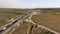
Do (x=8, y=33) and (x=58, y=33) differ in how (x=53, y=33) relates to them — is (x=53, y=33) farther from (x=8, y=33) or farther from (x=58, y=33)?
(x=8, y=33)

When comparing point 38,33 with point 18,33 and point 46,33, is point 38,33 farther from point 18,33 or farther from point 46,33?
point 18,33

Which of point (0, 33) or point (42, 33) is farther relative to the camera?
point (42, 33)

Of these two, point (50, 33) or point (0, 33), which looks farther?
point (50, 33)

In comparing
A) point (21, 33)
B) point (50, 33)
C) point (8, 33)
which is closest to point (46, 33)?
point (50, 33)

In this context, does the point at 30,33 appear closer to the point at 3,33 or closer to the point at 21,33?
the point at 21,33

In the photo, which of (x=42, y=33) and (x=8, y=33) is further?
(x=42, y=33)

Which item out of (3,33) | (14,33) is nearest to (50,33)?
(14,33)

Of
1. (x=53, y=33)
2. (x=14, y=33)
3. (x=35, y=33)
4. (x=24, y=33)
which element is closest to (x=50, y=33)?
(x=53, y=33)
